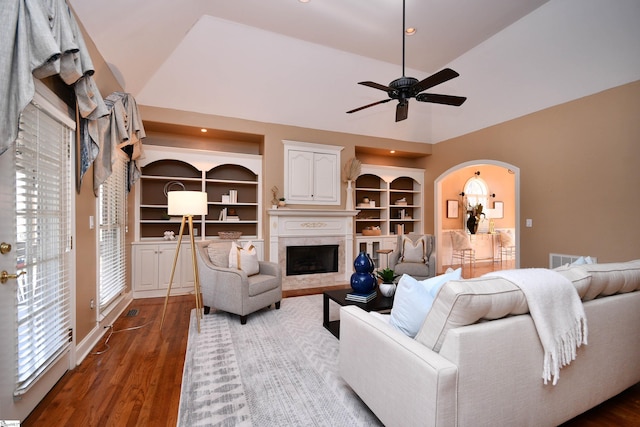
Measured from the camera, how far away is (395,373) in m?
1.39

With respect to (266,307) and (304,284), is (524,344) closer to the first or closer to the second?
(266,307)

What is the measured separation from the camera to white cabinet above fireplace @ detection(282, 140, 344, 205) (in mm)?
5098

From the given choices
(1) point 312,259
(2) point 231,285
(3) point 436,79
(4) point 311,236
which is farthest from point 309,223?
(3) point 436,79

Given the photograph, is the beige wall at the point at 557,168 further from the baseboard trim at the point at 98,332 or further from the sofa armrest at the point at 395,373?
the sofa armrest at the point at 395,373

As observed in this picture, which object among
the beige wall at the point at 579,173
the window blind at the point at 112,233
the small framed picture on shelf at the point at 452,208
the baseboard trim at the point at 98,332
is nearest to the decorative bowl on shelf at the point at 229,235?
the window blind at the point at 112,233

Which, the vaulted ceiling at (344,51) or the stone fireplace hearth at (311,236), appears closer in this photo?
the vaulted ceiling at (344,51)

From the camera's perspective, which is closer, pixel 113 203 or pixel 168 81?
pixel 113 203

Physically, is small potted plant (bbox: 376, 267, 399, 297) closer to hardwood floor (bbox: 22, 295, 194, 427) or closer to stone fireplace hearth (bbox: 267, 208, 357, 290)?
hardwood floor (bbox: 22, 295, 194, 427)

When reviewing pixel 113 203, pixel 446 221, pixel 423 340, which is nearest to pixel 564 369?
pixel 423 340

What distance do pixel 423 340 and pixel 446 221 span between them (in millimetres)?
6185

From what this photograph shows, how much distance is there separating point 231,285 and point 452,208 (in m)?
5.83

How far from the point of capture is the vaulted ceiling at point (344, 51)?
3.19 meters

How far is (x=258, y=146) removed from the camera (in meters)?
5.57

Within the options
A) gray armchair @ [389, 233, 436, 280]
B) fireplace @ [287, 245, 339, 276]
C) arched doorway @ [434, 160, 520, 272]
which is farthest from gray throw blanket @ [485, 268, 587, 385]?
arched doorway @ [434, 160, 520, 272]
